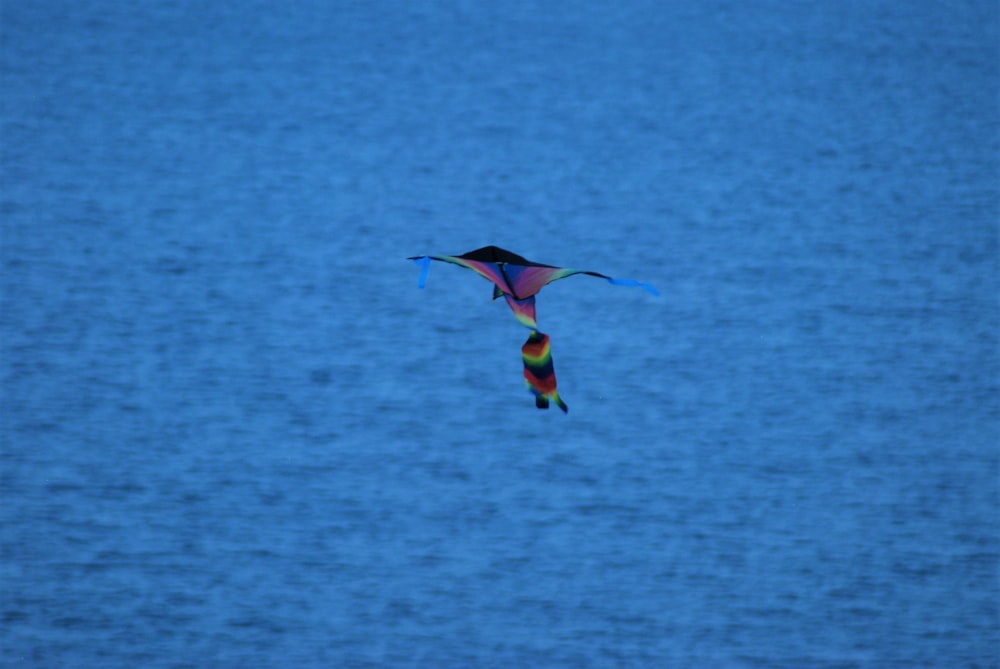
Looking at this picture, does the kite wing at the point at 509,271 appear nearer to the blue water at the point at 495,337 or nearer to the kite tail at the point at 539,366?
the kite tail at the point at 539,366

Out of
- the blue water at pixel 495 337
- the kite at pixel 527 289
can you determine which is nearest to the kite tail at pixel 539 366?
the kite at pixel 527 289

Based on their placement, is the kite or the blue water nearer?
the kite

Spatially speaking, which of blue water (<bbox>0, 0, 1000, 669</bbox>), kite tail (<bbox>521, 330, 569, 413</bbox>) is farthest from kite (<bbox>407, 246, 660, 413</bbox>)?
blue water (<bbox>0, 0, 1000, 669</bbox>)

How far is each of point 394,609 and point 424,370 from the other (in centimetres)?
50

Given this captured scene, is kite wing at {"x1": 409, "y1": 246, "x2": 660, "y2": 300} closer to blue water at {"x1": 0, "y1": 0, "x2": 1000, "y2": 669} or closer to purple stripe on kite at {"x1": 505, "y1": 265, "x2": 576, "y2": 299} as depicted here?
purple stripe on kite at {"x1": 505, "y1": 265, "x2": 576, "y2": 299}

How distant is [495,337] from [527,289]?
26.1 inches

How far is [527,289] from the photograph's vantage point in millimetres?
1278

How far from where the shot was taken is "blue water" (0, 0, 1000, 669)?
6.02ft

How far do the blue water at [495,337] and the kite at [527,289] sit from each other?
2.08 feet

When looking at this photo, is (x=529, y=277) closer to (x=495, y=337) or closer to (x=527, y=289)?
(x=527, y=289)

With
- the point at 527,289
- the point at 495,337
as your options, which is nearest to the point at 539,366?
the point at 527,289

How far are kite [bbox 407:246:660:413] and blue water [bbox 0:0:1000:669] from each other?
24.9 inches

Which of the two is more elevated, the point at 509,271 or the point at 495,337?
the point at 509,271

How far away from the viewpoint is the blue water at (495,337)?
6.02 feet
